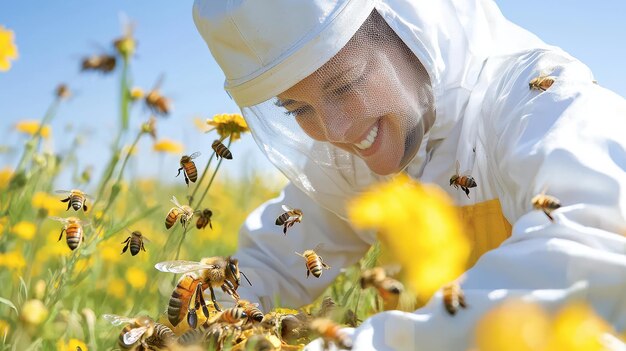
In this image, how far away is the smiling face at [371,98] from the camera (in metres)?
2.09

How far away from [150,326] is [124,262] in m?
2.10

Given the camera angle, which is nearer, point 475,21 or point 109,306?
point 475,21

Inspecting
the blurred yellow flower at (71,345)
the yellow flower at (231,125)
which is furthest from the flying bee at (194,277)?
the yellow flower at (231,125)

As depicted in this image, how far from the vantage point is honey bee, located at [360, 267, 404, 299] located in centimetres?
132

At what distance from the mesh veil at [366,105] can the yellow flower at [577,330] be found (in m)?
0.90

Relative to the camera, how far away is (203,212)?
7.82 feet

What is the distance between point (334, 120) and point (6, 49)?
3.93 feet

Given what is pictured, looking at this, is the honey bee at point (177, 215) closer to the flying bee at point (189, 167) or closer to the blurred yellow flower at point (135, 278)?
the flying bee at point (189, 167)

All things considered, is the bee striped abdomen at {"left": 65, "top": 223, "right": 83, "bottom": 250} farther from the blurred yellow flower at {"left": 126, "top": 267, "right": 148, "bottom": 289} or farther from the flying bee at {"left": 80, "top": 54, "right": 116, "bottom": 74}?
the blurred yellow flower at {"left": 126, "top": 267, "right": 148, "bottom": 289}

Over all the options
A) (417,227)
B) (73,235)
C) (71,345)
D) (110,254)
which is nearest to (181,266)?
(71,345)

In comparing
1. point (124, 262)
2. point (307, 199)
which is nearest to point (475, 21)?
point (307, 199)

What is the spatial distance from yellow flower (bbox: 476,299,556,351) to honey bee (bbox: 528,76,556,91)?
0.69m

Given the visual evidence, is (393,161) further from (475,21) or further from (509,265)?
(509,265)

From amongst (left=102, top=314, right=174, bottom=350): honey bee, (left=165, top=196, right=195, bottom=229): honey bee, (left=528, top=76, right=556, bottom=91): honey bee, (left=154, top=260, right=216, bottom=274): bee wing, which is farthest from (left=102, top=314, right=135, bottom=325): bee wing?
(left=528, top=76, right=556, bottom=91): honey bee
